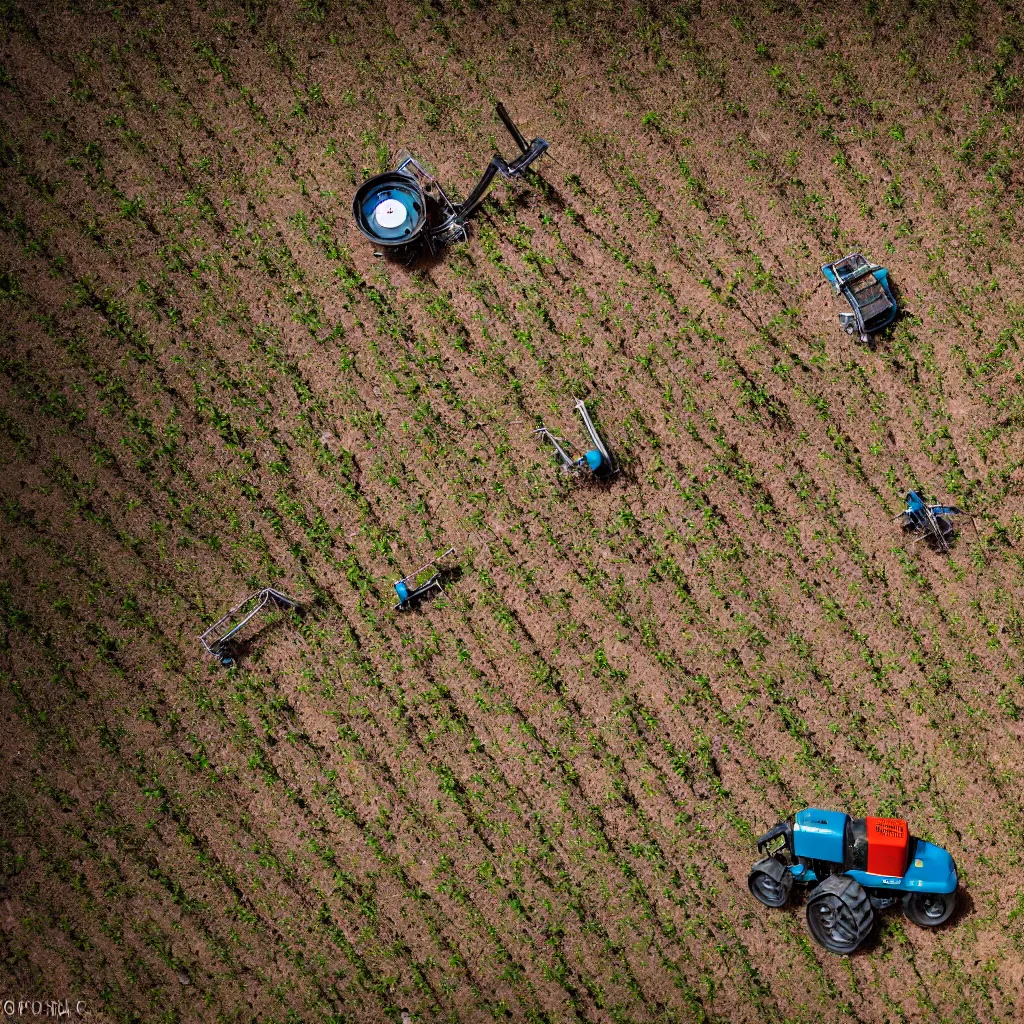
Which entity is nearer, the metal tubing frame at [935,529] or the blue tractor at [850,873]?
the blue tractor at [850,873]

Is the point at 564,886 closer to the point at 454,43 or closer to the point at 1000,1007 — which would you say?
the point at 1000,1007

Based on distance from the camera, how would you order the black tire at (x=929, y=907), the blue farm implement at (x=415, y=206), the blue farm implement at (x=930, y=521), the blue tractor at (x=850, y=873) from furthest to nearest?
the blue farm implement at (x=415, y=206), the blue farm implement at (x=930, y=521), the black tire at (x=929, y=907), the blue tractor at (x=850, y=873)

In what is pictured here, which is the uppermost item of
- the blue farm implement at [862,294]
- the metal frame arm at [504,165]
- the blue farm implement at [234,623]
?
the metal frame arm at [504,165]

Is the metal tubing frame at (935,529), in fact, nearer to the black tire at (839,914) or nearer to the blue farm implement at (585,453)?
the blue farm implement at (585,453)

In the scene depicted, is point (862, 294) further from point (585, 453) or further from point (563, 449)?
point (563, 449)

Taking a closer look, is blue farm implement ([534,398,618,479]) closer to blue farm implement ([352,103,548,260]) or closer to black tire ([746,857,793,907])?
blue farm implement ([352,103,548,260])

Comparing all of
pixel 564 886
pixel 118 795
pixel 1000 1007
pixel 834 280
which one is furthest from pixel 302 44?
pixel 1000 1007

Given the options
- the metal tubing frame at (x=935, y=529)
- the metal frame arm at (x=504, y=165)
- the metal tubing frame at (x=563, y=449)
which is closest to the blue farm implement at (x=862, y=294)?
the metal tubing frame at (x=935, y=529)
